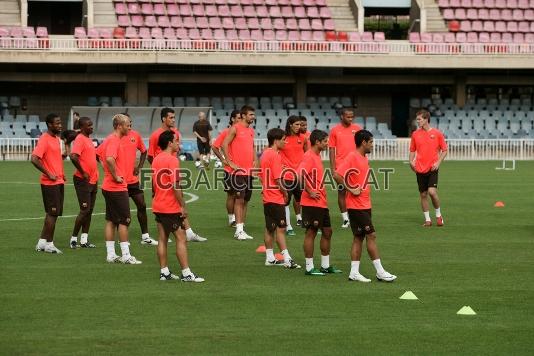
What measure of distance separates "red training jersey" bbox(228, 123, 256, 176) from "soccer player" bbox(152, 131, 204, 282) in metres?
4.45

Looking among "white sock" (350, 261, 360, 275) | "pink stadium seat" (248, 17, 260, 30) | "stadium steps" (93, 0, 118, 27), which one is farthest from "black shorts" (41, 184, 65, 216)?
"pink stadium seat" (248, 17, 260, 30)

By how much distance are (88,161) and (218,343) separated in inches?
270

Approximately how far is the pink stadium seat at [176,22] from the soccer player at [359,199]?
35.5 meters

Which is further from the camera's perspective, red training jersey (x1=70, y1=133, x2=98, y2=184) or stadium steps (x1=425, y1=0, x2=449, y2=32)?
stadium steps (x1=425, y1=0, x2=449, y2=32)

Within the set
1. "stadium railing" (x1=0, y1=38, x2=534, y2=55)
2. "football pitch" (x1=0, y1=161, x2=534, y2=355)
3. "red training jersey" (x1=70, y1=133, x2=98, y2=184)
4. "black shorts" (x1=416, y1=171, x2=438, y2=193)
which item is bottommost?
"football pitch" (x1=0, y1=161, x2=534, y2=355)

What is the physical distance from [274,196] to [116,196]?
206 cm

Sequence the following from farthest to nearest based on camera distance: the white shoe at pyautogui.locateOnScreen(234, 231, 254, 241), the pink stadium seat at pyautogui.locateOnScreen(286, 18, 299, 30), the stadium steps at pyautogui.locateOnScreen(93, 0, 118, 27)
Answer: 1. the pink stadium seat at pyautogui.locateOnScreen(286, 18, 299, 30)
2. the stadium steps at pyautogui.locateOnScreen(93, 0, 118, 27)
3. the white shoe at pyautogui.locateOnScreen(234, 231, 254, 241)

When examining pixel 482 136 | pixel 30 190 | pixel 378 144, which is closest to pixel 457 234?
pixel 30 190

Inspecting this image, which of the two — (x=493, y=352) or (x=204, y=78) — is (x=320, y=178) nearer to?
(x=493, y=352)

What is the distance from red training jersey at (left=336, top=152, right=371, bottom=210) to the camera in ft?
41.8

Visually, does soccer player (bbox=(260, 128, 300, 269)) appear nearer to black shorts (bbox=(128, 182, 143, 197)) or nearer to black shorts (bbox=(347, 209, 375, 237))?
black shorts (bbox=(347, 209, 375, 237))

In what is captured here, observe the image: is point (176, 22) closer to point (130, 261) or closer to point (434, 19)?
point (434, 19)

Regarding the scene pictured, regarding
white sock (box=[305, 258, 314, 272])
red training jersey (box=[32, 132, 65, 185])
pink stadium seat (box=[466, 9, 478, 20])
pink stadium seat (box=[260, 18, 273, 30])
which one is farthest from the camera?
pink stadium seat (box=[466, 9, 478, 20])

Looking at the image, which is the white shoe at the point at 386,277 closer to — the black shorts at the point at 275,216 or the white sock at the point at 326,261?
the white sock at the point at 326,261
